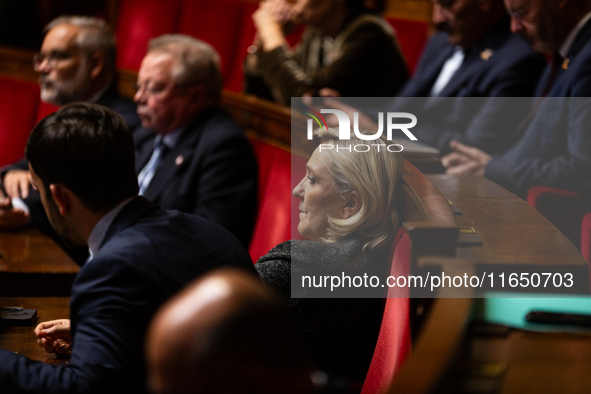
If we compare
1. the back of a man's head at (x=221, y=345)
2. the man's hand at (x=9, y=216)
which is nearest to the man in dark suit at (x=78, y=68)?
the man's hand at (x=9, y=216)

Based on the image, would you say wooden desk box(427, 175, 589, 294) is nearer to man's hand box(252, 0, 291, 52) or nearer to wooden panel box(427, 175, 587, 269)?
wooden panel box(427, 175, 587, 269)

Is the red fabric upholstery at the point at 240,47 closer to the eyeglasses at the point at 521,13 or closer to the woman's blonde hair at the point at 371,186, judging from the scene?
the eyeglasses at the point at 521,13

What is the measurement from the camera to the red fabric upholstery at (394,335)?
32.9 inches

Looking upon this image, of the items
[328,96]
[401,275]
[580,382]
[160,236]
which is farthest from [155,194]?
[580,382]

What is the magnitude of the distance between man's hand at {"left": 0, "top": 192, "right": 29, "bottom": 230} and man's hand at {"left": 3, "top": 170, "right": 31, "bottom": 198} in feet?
0.95

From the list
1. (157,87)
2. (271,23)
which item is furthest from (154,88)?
(271,23)

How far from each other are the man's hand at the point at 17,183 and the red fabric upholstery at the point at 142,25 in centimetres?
161

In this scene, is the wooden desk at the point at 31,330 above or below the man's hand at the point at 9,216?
above

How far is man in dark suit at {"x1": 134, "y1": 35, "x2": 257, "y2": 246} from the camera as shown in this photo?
6.53ft

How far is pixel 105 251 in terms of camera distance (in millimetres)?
982

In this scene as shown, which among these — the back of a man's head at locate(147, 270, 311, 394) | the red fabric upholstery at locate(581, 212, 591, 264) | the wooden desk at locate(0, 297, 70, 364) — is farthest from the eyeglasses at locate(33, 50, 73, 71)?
the back of a man's head at locate(147, 270, 311, 394)

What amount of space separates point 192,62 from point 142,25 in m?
1.83

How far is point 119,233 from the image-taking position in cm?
106

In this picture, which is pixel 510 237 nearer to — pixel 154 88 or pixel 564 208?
pixel 564 208
